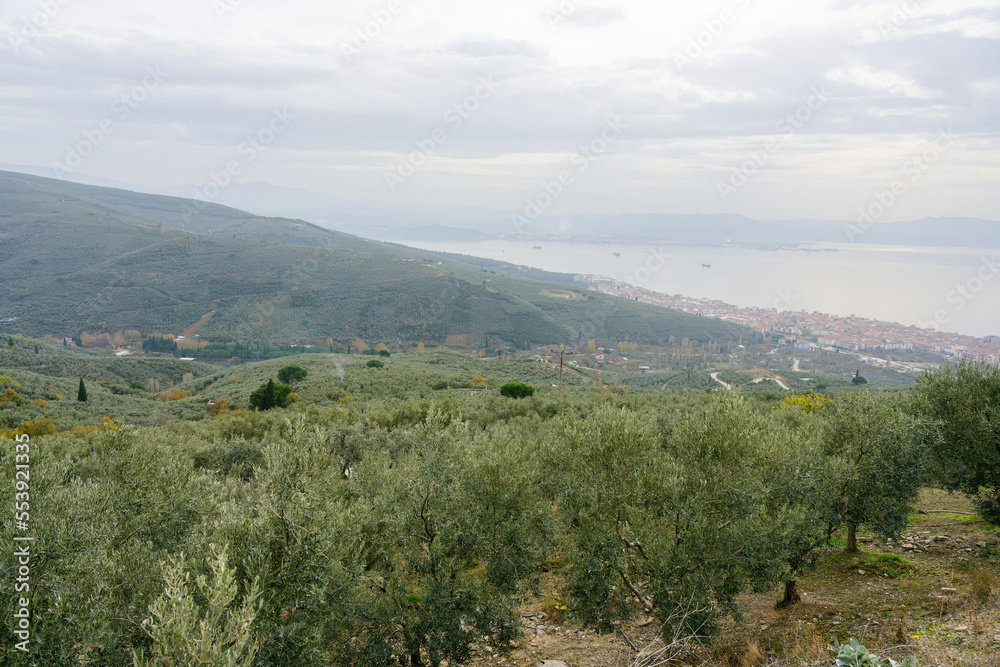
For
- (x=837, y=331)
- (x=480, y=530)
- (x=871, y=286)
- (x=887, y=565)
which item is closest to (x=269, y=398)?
(x=480, y=530)

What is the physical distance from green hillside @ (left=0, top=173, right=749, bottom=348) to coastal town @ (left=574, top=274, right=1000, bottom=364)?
440 inches

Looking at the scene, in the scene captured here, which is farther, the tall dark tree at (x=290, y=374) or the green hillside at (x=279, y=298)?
the green hillside at (x=279, y=298)

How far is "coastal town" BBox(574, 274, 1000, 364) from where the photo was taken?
7661 cm

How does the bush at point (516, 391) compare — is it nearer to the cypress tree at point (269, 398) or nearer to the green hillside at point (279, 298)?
the cypress tree at point (269, 398)

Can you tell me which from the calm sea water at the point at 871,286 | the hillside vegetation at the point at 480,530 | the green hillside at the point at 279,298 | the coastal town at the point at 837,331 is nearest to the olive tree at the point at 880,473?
the hillside vegetation at the point at 480,530

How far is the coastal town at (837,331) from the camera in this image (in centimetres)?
7661

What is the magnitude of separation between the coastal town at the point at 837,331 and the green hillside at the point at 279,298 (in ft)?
36.7

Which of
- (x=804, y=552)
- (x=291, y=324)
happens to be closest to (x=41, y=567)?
(x=804, y=552)

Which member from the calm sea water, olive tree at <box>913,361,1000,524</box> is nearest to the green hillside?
the calm sea water

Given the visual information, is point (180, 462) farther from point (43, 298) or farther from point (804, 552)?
point (43, 298)

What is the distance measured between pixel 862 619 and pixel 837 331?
11013 centimetres

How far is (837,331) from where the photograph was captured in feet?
333

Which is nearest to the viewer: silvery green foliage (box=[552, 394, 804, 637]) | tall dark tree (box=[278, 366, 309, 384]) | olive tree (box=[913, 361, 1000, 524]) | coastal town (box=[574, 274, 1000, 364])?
silvery green foliage (box=[552, 394, 804, 637])

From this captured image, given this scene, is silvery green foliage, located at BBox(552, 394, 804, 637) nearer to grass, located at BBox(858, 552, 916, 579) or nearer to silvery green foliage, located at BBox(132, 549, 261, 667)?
grass, located at BBox(858, 552, 916, 579)
